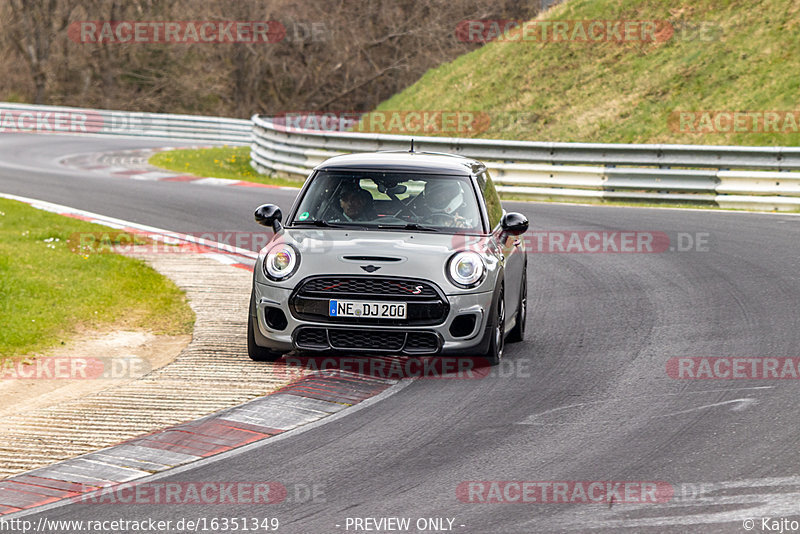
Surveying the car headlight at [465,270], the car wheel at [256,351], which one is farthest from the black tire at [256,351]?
the car headlight at [465,270]

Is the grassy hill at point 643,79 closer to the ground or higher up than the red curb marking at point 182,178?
higher up

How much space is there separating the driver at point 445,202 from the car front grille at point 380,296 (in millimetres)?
1026

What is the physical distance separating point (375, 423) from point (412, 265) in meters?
1.63

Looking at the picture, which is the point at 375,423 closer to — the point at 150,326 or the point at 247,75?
the point at 150,326

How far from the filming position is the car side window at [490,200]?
383 inches

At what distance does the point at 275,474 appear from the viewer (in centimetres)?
623

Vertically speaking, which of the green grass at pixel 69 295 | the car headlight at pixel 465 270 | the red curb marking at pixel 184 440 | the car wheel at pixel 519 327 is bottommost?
the red curb marking at pixel 184 440

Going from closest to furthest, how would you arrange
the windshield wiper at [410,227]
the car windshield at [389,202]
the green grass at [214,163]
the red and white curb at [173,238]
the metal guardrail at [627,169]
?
the windshield wiper at [410,227], the car windshield at [389,202], the red and white curb at [173,238], the metal guardrail at [627,169], the green grass at [214,163]

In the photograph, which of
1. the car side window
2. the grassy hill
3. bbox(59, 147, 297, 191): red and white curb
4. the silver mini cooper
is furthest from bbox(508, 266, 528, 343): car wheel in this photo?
the grassy hill

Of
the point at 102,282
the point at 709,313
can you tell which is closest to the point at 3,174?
the point at 102,282

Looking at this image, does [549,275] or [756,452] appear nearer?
[756,452]

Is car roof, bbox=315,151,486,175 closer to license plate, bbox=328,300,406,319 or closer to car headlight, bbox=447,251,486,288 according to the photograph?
car headlight, bbox=447,251,486,288

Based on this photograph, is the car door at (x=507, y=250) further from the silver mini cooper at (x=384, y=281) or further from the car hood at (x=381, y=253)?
the car hood at (x=381, y=253)

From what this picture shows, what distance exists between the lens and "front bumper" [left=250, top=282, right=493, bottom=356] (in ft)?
27.7
